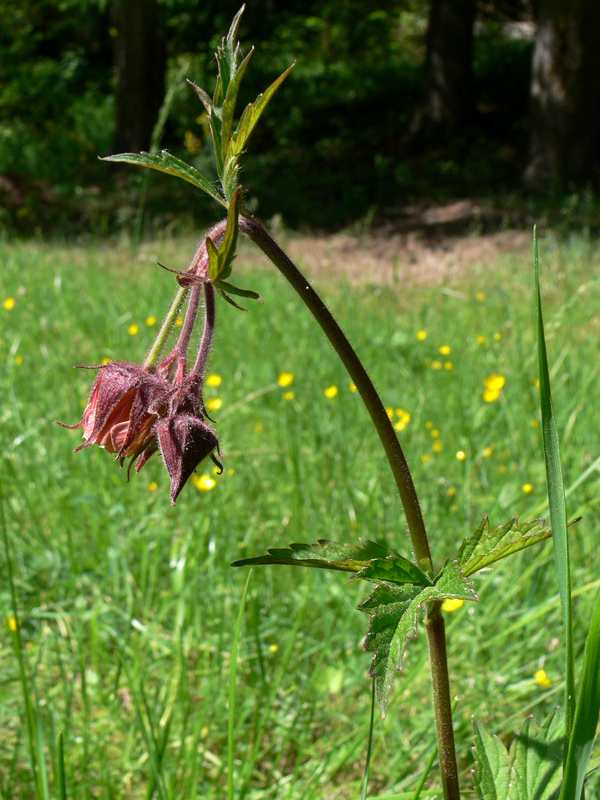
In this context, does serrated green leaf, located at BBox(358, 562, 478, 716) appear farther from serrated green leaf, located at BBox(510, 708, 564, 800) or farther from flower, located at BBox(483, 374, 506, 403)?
flower, located at BBox(483, 374, 506, 403)

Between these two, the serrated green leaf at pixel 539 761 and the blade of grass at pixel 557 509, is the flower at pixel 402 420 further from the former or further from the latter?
the blade of grass at pixel 557 509

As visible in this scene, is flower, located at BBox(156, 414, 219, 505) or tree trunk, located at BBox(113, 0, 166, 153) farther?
tree trunk, located at BBox(113, 0, 166, 153)

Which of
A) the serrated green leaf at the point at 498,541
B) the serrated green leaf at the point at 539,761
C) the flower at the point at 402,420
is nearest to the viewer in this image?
the serrated green leaf at the point at 498,541

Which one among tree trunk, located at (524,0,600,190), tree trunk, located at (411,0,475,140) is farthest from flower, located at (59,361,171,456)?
tree trunk, located at (411,0,475,140)

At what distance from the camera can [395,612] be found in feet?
2.55

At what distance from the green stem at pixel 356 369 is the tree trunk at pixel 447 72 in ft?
30.2

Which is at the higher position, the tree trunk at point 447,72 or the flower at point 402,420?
the tree trunk at point 447,72

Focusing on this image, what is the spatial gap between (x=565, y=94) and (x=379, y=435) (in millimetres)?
7340

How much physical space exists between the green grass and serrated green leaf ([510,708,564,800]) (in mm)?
281

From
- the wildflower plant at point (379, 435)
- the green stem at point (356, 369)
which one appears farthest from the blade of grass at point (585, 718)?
the green stem at point (356, 369)

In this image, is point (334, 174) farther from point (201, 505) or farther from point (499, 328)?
point (201, 505)

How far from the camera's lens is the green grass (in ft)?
4.27

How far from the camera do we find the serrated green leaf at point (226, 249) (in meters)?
0.66

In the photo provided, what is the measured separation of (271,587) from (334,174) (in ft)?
27.6
